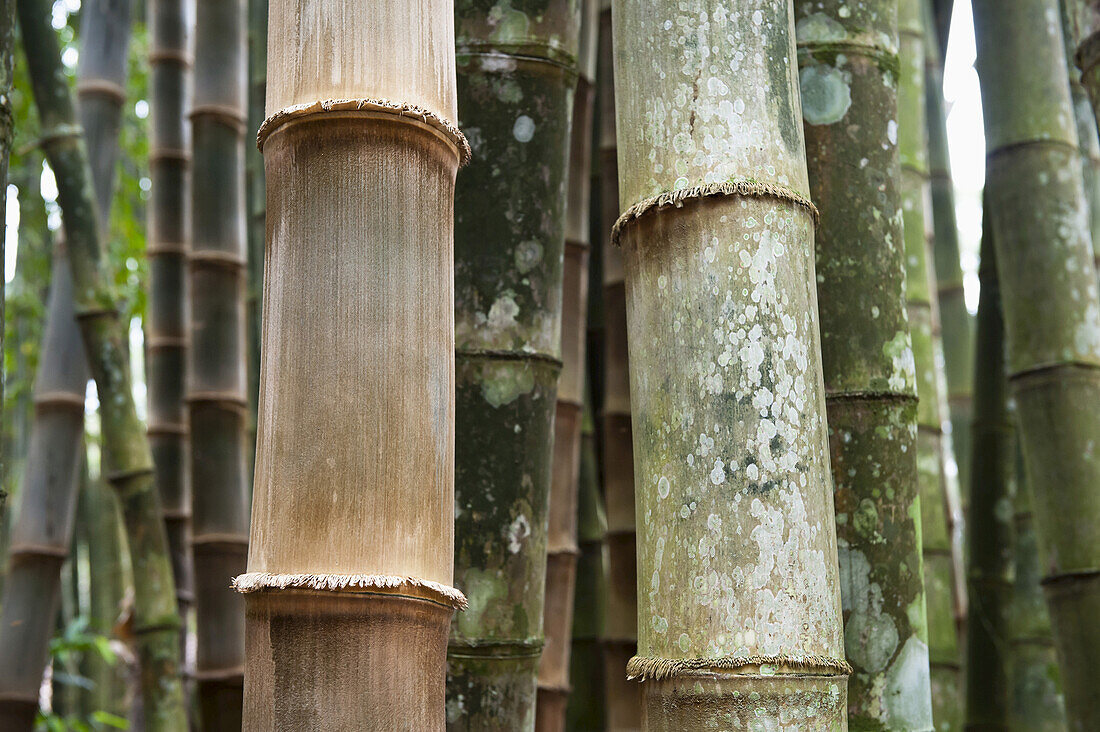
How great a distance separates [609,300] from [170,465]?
1.63 m

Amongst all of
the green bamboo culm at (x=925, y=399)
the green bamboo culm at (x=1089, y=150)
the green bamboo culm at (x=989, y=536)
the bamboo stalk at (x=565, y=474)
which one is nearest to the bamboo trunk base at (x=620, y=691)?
the bamboo stalk at (x=565, y=474)

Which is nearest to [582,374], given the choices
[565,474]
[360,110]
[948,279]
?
[565,474]

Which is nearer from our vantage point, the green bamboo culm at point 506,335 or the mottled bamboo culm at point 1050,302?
the green bamboo culm at point 506,335

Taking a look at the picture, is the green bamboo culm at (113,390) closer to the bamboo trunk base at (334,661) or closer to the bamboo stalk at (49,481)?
the bamboo stalk at (49,481)

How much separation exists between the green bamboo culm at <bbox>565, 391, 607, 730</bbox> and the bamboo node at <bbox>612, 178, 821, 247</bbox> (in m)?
2.34

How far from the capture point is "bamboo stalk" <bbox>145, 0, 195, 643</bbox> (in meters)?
3.68

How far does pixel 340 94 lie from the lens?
1.00 m

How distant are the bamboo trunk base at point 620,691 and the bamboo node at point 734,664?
186 centimetres

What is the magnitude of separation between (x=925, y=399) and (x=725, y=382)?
1.77 meters

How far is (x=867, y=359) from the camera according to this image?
5.02ft

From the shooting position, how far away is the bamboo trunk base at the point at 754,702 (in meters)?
0.96

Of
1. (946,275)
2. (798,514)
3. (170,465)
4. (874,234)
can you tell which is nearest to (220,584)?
(170,465)

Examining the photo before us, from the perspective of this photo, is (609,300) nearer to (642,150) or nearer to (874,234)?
(874,234)

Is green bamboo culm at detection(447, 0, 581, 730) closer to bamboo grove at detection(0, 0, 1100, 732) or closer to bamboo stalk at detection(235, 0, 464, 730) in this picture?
bamboo grove at detection(0, 0, 1100, 732)
